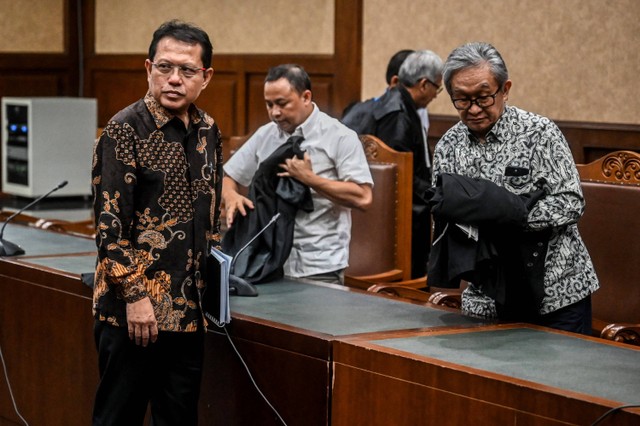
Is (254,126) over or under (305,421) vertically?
over

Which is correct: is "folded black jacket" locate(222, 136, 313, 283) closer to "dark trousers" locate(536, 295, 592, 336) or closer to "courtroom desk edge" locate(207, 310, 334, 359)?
"courtroom desk edge" locate(207, 310, 334, 359)

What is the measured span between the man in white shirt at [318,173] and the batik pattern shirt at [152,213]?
91 cm

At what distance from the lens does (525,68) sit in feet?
18.1

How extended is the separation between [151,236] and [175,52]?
419mm

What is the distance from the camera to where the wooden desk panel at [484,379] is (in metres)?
2.10

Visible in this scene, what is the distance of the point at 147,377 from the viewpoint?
2.58 meters

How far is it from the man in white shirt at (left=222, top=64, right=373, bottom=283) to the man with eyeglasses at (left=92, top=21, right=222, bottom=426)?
0.91 meters

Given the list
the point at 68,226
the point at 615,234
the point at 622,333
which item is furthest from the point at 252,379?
the point at 68,226

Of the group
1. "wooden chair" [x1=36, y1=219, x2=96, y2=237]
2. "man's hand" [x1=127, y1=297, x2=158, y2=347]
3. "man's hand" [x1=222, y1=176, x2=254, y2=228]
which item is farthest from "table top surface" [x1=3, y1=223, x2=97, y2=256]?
"man's hand" [x1=127, y1=297, x2=158, y2=347]

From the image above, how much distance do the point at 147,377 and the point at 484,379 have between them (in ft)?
→ 2.70

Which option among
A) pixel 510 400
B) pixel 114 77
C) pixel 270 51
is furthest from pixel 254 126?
pixel 510 400

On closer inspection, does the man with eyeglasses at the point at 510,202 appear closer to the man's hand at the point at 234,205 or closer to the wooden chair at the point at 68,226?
the man's hand at the point at 234,205

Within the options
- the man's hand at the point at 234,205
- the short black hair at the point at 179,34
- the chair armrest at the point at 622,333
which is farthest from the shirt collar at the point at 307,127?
the chair armrest at the point at 622,333

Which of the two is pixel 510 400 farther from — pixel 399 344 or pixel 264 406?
pixel 264 406
